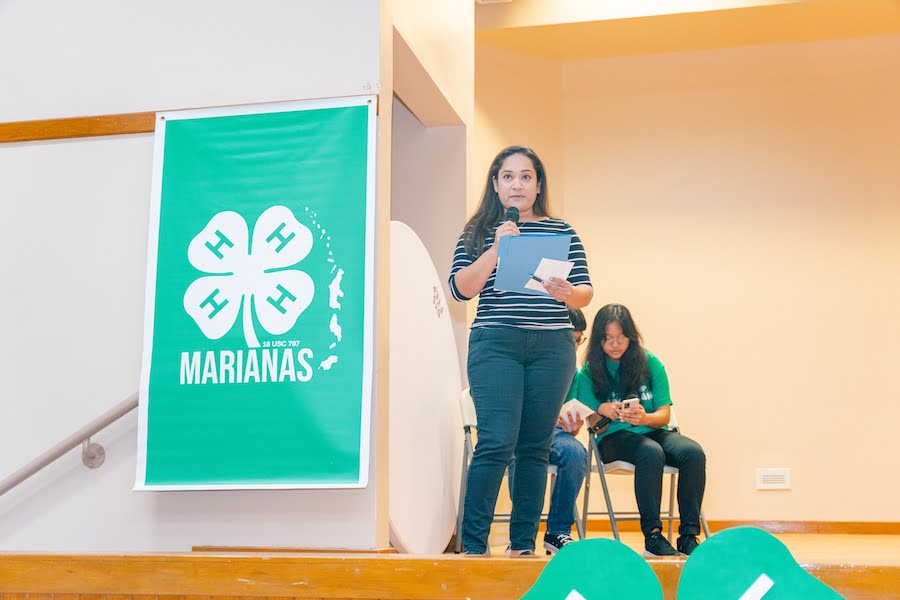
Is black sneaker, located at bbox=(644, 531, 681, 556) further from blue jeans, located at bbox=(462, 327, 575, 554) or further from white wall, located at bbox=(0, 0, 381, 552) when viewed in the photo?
white wall, located at bbox=(0, 0, 381, 552)

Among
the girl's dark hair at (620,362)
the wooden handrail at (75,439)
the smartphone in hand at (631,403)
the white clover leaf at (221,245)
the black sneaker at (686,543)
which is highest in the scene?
the white clover leaf at (221,245)

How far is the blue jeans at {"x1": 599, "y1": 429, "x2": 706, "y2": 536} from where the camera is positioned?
3723mm

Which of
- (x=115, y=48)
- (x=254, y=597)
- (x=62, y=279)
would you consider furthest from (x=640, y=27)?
(x=254, y=597)

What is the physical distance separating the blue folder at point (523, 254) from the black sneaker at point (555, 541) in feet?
3.13

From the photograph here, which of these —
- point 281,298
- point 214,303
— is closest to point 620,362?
point 281,298

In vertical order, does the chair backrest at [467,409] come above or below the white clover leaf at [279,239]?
below

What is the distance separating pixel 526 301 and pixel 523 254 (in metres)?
0.18

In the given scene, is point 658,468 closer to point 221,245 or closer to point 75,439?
point 221,245

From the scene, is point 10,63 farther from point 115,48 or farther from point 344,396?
point 344,396

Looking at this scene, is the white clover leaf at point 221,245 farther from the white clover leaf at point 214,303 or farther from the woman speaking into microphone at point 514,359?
the woman speaking into microphone at point 514,359

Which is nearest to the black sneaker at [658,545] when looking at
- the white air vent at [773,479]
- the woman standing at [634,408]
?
the woman standing at [634,408]

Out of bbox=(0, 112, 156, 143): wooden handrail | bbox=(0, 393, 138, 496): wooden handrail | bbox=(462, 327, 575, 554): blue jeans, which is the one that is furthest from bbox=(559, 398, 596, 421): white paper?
bbox=(0, 112, 156, 143): wooden handrail

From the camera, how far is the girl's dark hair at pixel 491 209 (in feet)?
9.95

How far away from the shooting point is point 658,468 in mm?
3834
